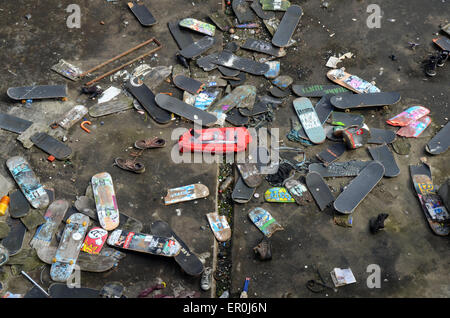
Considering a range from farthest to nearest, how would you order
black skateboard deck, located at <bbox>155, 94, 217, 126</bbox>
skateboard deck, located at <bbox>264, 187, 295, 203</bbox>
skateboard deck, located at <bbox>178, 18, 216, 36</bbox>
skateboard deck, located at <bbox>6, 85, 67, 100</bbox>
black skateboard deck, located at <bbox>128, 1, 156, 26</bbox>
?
1. black skateboard deck, located at <bbox>128, 1, 156, 26</bbox>
2. skateboard deck, located at <bbox>178, 18, 216, 36</bbox>
3. skateboard deck, located at <bbox>6, 85, 67, 100</bbox>
4. black skateboard deck, located at <bbox>155, 94, 217, 126</bbox>
5. skateboard deck, located at <bbox>264, 187, 295, 203</bbox>

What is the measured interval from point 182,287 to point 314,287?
5.20ft

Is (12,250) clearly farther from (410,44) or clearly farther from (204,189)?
(410,44)

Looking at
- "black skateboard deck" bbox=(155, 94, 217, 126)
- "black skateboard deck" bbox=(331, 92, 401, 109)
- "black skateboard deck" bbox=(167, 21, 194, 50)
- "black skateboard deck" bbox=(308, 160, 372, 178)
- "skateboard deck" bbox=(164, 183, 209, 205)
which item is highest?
"black skateboard deck" bbox=(167, 21, 194, 50)

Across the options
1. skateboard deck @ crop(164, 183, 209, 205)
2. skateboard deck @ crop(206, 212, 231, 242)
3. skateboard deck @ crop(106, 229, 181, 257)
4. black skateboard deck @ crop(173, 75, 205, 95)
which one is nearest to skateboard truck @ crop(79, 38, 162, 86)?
black skateboard deck @ crop(173, 75, 205, 95)

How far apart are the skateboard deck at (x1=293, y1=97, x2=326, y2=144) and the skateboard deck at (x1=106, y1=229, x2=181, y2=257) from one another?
257 cm

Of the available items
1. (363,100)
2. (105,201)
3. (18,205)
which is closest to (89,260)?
(105,201)

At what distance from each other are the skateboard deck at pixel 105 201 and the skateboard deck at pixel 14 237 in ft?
3.19

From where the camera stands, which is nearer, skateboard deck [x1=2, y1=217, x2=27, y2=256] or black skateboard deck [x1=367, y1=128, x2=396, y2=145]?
skateboard deck [x1=2, y1=217, x2=27, y2=256]

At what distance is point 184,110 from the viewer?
21.9 ft

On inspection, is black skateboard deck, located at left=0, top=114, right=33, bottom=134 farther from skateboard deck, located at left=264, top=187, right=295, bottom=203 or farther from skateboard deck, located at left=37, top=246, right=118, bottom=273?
skateboard deck, located at left=264, top=187, right=295, bottom=203

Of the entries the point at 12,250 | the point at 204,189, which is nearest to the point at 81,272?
the point at 12,250

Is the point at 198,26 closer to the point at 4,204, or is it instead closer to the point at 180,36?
the point at 180,36

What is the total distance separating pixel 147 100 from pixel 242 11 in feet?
8.86

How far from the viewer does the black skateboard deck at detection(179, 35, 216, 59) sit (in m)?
7.39
